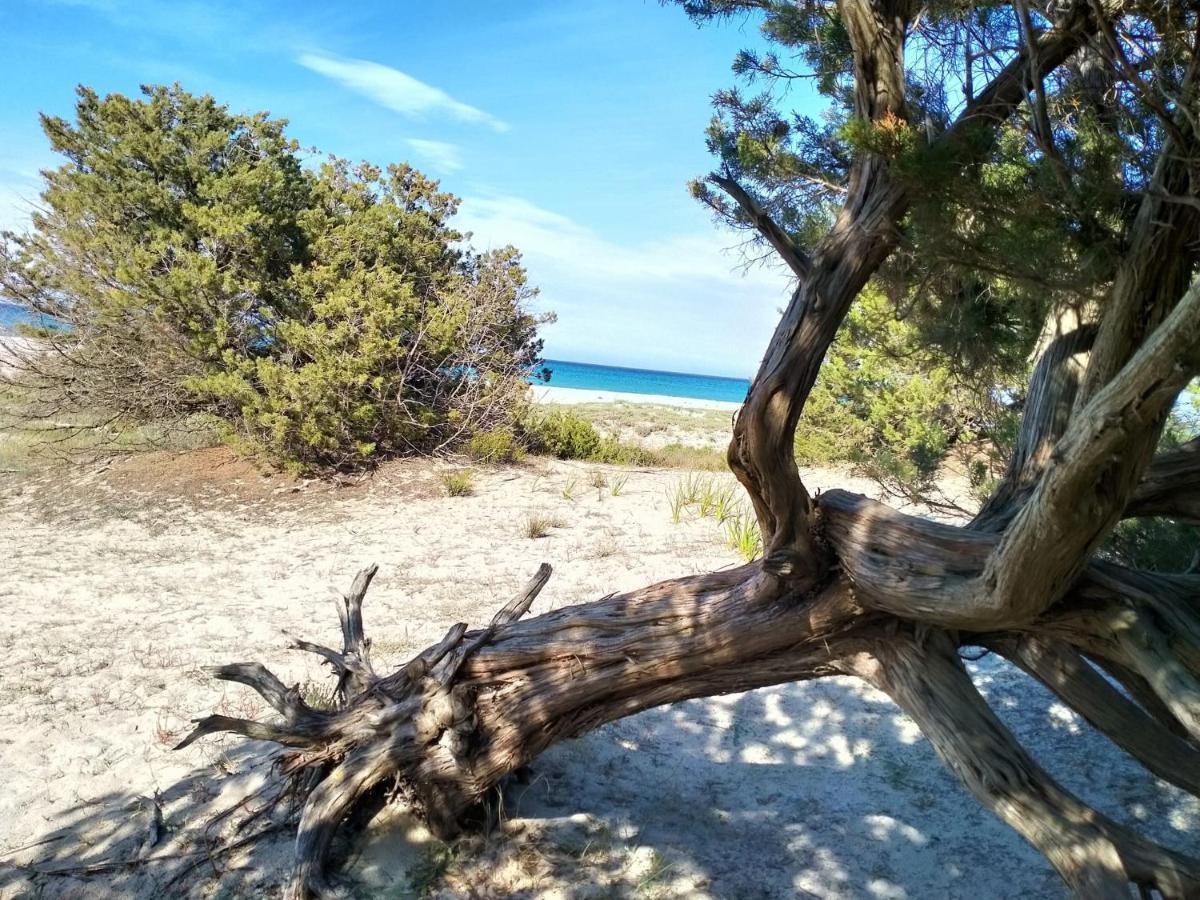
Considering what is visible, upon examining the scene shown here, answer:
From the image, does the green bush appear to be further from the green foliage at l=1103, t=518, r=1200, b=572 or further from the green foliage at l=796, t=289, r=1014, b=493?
the green foliage at l=1103, t=518, r=1200, b=572

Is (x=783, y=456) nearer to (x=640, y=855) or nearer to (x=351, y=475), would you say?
(x=640, y=855)

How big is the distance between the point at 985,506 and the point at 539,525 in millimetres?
5641

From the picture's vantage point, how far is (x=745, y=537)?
7297 millimetres

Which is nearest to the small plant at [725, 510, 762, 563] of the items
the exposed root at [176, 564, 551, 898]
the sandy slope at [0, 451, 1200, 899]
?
the sandy slope at [0, 451, 1200, 899]

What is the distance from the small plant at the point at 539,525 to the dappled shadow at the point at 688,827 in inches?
146

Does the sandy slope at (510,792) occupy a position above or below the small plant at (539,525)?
below

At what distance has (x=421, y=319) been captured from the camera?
427 inches

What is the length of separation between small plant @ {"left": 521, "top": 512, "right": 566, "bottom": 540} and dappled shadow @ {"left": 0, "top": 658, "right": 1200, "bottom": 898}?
3.71 m

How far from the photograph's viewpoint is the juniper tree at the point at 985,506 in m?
2.18

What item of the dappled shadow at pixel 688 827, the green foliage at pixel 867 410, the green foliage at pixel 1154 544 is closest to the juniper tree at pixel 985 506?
the dappled shadow at pixel 688 827

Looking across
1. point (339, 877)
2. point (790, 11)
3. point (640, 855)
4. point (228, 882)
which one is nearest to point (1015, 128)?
point (790, 11)

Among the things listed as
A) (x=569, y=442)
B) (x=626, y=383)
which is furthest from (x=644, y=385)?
(x=569, y=442)

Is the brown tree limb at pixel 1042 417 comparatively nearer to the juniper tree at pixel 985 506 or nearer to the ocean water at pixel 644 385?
the juniper tree at pixel 985 506

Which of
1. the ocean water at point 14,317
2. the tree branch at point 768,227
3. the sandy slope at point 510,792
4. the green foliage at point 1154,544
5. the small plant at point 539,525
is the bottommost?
the sandy slope at point 510,792
